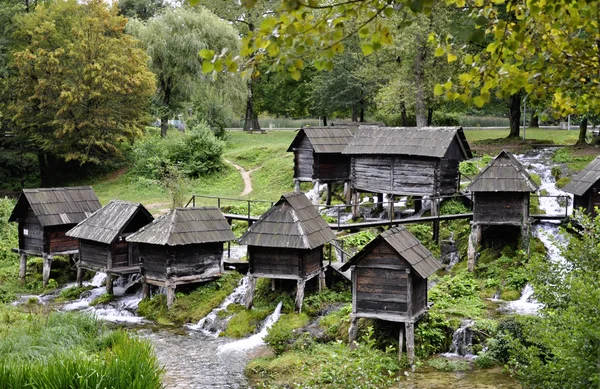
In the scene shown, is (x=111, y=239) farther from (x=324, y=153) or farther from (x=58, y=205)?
(x=324, y=153)

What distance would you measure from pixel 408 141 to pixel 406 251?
11411mm

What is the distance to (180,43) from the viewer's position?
1977 inches

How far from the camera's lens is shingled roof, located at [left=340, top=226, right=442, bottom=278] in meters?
19.0

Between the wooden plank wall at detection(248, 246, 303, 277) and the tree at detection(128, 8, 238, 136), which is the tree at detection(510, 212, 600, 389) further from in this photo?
the tree at detection(128, 8, 238, 136)

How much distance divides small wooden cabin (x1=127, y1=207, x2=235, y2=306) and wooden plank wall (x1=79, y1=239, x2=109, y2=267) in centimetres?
239

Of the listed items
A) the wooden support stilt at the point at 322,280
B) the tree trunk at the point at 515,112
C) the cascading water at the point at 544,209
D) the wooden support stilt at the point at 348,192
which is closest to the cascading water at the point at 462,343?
the cascading water at the point at 544,209

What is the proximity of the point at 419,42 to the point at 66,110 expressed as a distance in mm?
21213

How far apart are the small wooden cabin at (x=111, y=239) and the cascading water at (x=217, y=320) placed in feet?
15.2

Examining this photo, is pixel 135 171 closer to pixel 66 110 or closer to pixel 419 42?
pixel 66 110

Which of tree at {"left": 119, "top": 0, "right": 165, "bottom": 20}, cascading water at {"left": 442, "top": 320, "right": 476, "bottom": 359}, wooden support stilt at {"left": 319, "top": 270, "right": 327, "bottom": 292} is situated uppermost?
tree at {"left": 119, "top": 0, "right": 165, "bottom": 20}

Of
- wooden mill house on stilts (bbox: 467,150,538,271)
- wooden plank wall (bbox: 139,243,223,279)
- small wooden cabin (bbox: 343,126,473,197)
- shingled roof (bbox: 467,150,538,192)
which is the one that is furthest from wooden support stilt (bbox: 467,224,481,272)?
wooden plank wall (bbox: 139,243,223,279)

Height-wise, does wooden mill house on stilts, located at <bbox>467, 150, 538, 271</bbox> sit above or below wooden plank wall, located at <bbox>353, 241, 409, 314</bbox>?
above

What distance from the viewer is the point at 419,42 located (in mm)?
39625

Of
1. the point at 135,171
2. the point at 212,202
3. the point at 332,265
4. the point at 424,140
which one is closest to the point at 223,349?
the point at 332,265
